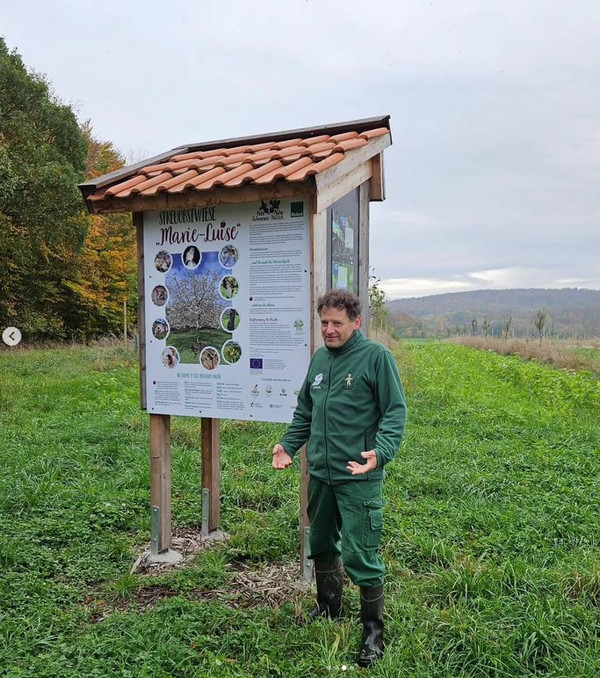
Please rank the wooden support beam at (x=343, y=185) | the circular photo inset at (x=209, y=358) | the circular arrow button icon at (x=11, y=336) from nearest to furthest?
the wooden support beam at (x=343, y=185) → the circular photo inset at (x=209, y=358) → the circular arrow button icon at (x=11, y=336)

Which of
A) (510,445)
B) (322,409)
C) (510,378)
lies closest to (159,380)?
(322,409)

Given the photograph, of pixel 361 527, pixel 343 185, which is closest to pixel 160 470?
pixel 361 527

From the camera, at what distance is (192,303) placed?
4.12 m

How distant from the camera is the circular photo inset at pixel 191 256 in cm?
407

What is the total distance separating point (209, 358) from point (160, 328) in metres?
0.46

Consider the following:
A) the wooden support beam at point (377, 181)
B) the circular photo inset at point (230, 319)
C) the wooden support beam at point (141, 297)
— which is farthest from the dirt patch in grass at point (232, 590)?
the wooden support beam at point (377, 181)

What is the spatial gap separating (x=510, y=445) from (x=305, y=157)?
5.01 m

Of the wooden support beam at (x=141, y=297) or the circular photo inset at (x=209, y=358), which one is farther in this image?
the wooden support beam at (x=141, y=297)

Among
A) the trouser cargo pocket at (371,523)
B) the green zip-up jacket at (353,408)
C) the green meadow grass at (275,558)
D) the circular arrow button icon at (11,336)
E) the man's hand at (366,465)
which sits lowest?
the green meadow grass at (275,558)

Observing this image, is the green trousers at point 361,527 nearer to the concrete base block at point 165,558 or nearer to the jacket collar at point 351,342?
the jacket collar at point 351,342

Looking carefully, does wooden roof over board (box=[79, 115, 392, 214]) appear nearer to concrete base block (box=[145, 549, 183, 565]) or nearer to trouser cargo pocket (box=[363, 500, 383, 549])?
trouser cargo pocket (box=[363, 500, 383, 549])

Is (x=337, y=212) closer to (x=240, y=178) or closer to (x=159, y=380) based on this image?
(x=240, y=178)

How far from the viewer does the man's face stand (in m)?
3.13

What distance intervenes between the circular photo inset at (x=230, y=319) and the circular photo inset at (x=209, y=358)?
0.61 ft
